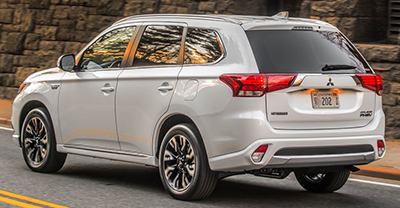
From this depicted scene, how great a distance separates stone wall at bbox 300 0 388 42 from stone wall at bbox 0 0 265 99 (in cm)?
370

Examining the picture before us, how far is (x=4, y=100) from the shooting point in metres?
19.6

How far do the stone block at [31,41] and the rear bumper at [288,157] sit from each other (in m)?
12.7

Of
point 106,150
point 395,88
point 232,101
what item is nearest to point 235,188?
point 106,150

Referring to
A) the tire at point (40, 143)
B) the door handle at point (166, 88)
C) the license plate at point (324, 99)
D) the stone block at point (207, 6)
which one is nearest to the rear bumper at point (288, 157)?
the license plate at point (324, 99)

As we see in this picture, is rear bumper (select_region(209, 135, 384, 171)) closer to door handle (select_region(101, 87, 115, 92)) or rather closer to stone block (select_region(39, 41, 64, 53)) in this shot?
door handle (select_region(101, 87, 115, 92))

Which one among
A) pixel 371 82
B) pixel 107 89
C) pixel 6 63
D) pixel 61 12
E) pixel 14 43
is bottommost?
pixel 6 63

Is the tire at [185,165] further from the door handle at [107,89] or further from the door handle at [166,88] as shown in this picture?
the door handle at [107,89]

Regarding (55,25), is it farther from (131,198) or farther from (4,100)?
(131,198)

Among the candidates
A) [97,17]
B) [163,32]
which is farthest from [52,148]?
[97,17]

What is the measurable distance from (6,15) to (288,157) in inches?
560

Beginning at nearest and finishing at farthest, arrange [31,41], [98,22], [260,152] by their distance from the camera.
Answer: [260,152] → [98,22] → [31,41]

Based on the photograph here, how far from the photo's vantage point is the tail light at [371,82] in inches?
300

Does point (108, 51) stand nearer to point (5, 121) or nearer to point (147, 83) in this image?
point (147, 83)

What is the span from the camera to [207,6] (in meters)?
15.8
